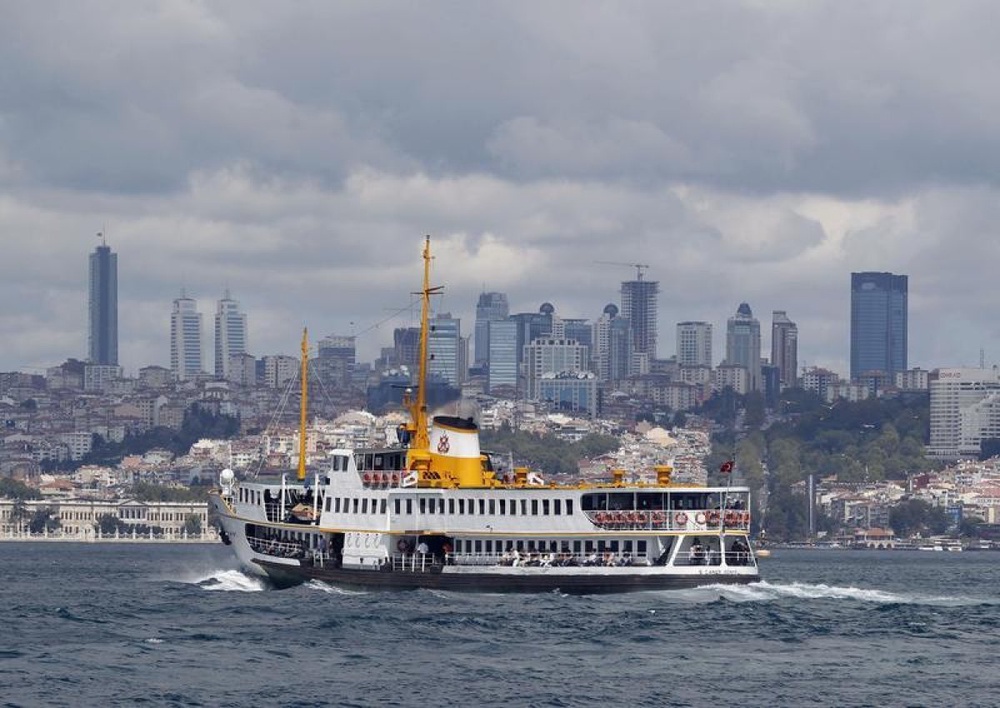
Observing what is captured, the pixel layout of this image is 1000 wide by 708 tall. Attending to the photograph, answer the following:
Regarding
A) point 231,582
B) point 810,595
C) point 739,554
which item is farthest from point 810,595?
point 231,582

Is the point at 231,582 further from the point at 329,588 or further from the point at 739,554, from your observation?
the point at 739,554

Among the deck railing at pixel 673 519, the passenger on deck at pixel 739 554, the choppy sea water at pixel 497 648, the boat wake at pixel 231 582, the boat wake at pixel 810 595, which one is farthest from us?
→ the boat wake at pixel 231 582

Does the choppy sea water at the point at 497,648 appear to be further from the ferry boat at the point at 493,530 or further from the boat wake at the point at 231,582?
the ferry boat at the point at 493,530

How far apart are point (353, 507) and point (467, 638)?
50.2 ft

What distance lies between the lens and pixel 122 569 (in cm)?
12356

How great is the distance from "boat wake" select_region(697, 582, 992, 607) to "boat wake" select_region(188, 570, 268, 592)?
16.1 metres

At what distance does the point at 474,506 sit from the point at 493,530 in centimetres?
108

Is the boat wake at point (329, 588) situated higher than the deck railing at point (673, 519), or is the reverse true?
the deck railing at point (673, 519)

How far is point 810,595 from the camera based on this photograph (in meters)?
79.1

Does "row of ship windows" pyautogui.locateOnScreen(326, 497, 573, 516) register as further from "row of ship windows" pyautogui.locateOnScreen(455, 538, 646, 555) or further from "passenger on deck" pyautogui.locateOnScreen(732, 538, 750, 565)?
"passenger on deck" pyautogui.locateOnScreen(732, 538, 750, 565)

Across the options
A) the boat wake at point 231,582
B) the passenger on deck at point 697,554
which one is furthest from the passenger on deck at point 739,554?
the boat wake at point 231,582

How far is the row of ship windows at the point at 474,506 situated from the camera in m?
77.8

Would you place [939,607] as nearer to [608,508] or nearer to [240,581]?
[608,508]

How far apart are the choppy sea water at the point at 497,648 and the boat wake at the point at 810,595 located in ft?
0.39
